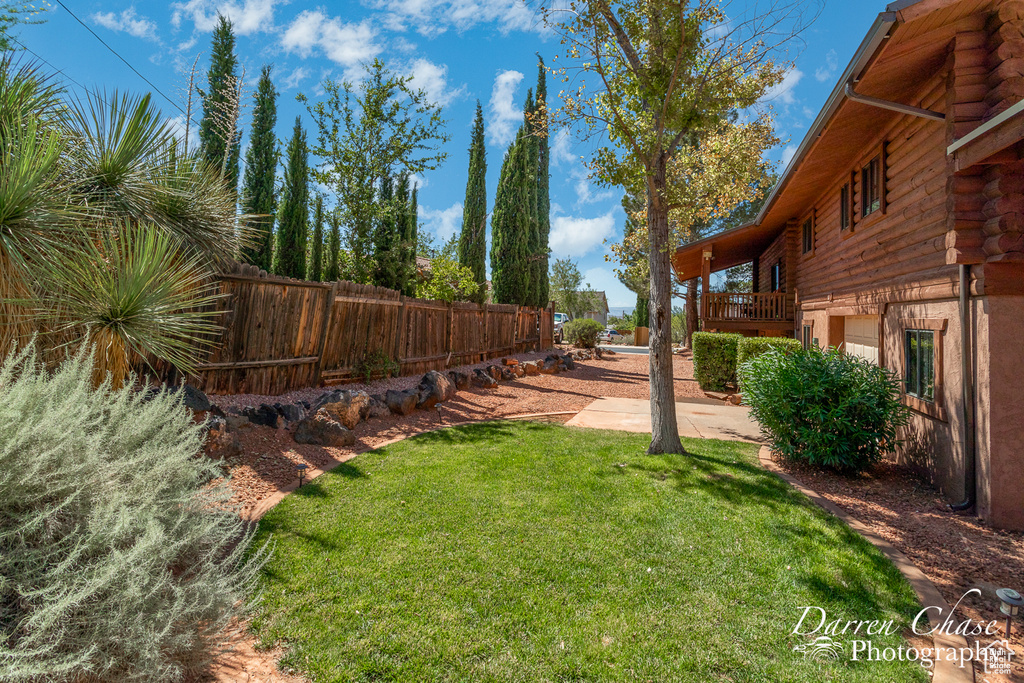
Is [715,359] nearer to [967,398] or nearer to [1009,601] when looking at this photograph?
[967,398]

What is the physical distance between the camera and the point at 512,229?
58.0 feet

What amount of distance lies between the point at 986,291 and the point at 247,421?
24.5ft

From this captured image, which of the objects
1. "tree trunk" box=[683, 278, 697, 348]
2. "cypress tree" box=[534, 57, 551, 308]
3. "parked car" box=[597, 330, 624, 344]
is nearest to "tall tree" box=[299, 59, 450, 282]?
"cypress tree" box=[534, 57, 551, 308]

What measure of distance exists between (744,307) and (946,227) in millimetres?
9458

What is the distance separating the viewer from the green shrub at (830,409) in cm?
496

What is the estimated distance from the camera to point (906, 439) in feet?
17.3

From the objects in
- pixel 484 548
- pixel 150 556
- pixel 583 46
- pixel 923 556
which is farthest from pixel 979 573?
pixel 583 46

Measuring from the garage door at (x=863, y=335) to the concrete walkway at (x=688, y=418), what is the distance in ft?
6.42

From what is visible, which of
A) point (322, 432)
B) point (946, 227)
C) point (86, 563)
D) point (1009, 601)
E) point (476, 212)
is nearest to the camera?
point (86, 563)

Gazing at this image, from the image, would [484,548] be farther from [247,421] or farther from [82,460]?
[247,421]

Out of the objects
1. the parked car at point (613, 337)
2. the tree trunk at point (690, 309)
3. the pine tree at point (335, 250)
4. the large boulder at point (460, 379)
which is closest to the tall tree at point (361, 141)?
the pine tree at point (335, 250)

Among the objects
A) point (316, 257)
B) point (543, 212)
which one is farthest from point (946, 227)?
point (316, 257)

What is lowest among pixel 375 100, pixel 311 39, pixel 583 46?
pixel 583 46

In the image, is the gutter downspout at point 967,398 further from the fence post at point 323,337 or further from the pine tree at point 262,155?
the pine tree at point 262,155
